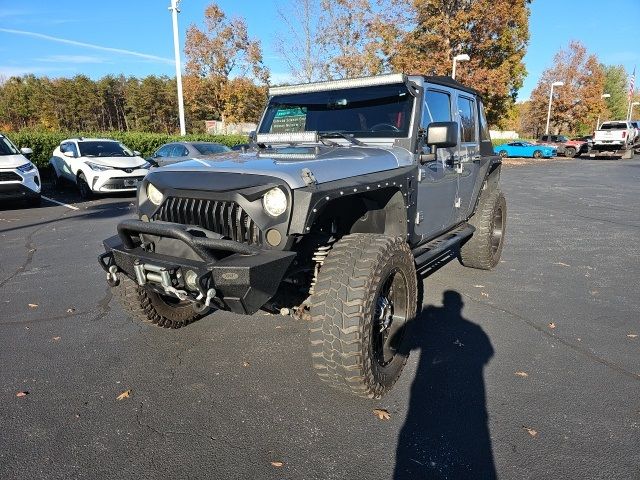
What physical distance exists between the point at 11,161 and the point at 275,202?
386 inches

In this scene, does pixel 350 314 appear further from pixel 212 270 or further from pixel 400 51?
pixel 400 51

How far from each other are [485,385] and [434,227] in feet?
5.37

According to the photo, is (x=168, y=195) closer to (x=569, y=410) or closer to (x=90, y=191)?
(x=569, y=410)

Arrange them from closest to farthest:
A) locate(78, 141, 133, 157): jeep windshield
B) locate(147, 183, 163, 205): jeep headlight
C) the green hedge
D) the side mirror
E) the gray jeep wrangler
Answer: the gray jeep wrangler
locate(147, 183, 163, 205): jeep headlight
the side mirror
locate(78, 141, 133, 157): jeep windshield
the green hedge

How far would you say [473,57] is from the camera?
2519 centimetres

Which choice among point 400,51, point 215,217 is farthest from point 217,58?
point 215,217

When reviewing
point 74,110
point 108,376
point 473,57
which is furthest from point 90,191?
point 74,110

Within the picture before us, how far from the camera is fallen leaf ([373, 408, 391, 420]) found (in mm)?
2596

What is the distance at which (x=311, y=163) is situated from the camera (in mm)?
2629

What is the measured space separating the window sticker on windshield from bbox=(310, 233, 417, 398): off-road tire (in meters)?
1.71

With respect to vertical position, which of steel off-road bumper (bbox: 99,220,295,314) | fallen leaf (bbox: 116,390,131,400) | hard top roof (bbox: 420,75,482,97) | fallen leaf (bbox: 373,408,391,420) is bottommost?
fallen leaf (bbox: 373,408,391,420)

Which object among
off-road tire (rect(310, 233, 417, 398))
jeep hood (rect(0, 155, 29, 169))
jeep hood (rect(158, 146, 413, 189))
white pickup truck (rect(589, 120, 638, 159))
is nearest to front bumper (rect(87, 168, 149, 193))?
jeep hood (rect(0, 155, 29, 169))

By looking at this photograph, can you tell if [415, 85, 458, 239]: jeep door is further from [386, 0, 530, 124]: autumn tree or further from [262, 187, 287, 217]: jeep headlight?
[386, 0, 530, 124]: autumn tree

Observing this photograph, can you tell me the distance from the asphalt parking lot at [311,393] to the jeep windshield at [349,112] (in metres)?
1.69
